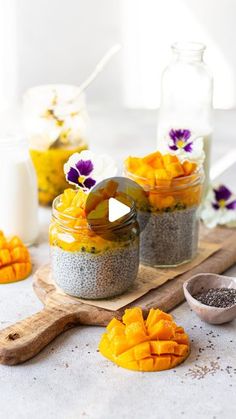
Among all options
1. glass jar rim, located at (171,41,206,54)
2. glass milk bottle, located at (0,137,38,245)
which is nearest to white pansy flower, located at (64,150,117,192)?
glass milk bottle, located at (0,137,38,245)

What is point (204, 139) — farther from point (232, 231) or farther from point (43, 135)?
point (43, 135)

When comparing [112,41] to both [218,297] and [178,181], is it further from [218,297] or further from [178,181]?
[218,297]

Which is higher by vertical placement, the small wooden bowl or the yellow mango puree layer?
the yellow mango puree layer

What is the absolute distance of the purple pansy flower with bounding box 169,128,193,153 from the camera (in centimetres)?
194

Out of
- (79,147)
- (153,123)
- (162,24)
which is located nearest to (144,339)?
(79,147)

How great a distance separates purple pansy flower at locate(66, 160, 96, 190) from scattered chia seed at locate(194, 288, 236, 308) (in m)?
0.32

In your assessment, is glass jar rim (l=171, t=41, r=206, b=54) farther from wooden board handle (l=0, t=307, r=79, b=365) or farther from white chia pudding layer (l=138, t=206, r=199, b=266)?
wooden board handle (l=0, t=307, r=79, b=365)

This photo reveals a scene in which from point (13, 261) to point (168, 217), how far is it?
369mm

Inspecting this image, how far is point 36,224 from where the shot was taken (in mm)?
2178

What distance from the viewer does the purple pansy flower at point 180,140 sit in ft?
6.38

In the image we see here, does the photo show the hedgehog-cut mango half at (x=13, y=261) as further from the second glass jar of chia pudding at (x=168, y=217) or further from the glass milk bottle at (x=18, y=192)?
the second glass jar of chia pudding at (x=168, y=217)

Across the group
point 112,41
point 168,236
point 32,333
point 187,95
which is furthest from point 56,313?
point 112,41

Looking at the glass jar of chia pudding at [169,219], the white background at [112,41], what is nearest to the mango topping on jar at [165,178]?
the glass jar of chia pudding at [169,219]

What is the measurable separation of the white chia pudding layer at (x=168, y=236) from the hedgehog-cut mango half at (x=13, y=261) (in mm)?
269
